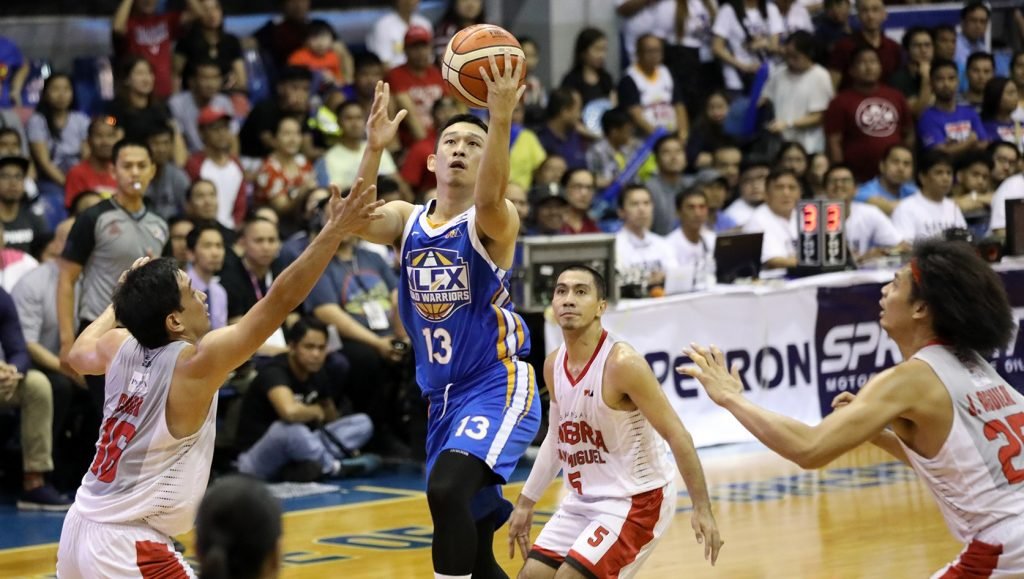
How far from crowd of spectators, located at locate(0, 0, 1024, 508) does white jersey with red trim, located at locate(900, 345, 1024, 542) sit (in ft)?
18.2

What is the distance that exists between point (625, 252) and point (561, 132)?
242 centimetres

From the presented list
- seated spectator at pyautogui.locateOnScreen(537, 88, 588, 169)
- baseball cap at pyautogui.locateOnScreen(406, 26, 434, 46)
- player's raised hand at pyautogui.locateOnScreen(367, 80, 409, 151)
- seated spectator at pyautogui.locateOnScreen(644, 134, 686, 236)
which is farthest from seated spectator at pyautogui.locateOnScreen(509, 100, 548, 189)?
player's raised hand at pyautogui.locateOnScreen(367, 80, 409, 151)

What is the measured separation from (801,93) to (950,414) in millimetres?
11760

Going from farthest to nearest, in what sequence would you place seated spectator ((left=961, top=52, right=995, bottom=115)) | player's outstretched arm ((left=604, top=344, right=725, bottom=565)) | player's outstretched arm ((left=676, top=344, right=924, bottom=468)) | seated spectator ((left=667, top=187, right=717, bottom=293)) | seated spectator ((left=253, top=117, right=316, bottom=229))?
seated spectator ((left=961, top=52, right=995, bottom=115)) < seated spectator ((left=667, top=187, right=717, bottom=293)) < seated spectator ((left=253, top=117, right=316, bottom=229)) < player's outstretched arm ((left=604, top=344, right=725, bottom=565)) < player's outstretched arm ((left=676, top=344, right=924, bottom=468))

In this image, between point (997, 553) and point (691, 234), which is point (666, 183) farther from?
point (997, 553)

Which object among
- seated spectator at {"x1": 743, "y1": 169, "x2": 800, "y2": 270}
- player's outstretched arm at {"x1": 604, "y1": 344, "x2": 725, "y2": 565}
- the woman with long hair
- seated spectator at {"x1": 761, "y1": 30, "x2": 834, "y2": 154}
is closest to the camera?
player's outstretched arm at {"x1": 604, "y1": 344, "x2": 725, "y2": 565}

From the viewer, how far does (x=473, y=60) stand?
628 cm

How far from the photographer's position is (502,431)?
5910mm

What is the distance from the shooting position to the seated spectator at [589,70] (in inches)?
605

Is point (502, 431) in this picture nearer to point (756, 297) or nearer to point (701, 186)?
point (756, 297)

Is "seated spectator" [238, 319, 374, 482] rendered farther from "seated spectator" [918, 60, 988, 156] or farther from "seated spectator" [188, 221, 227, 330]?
"seated spectator" [918, 60, 988, 156]

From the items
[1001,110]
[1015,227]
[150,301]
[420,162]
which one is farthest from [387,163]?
[150,301]

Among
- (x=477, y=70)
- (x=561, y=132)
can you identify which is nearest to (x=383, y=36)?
(x=561, y=132)

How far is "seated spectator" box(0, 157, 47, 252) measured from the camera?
10.9 metres
